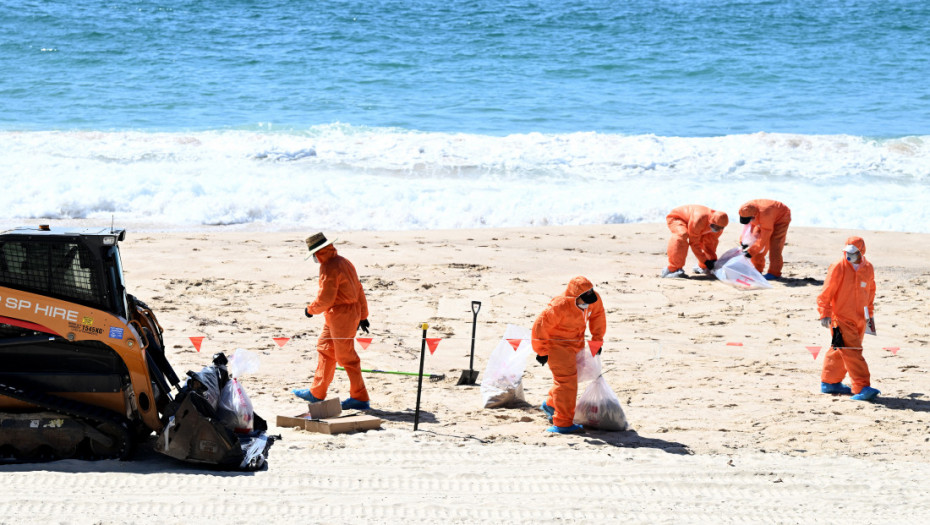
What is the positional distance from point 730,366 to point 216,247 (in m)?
7.12

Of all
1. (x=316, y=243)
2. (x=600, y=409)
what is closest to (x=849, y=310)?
(x=600, y=409)

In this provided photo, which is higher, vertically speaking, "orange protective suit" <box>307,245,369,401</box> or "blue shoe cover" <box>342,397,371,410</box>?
"orange protective suit" <box>307,245,369,401</box>

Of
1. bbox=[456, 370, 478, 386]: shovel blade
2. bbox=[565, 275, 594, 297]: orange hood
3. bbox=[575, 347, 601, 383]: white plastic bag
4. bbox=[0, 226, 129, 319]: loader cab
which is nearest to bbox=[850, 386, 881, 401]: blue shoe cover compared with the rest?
bbox=[575, 347, 601, 383]: white plastic bag

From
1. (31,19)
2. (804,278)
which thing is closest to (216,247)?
(804,278)

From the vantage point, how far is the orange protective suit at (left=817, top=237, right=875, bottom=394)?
8039mm

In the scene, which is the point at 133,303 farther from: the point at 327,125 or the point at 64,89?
the point at 64,89

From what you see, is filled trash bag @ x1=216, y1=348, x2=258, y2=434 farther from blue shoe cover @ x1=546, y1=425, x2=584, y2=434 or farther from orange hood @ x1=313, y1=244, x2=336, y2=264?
blue shoe cover @ x1=546, y1=425, x2=584, y2=434

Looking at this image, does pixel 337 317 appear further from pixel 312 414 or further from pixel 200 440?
pixel 200 440

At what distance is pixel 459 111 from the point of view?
24.0 m

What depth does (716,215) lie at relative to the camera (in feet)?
40.2

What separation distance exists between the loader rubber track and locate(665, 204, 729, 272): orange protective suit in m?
7.75

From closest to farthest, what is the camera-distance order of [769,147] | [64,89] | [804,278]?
[804,278], [769,147], [64,89]

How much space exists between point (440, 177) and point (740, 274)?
8156 mm

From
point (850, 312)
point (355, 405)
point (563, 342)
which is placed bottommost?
point (355, 405)
